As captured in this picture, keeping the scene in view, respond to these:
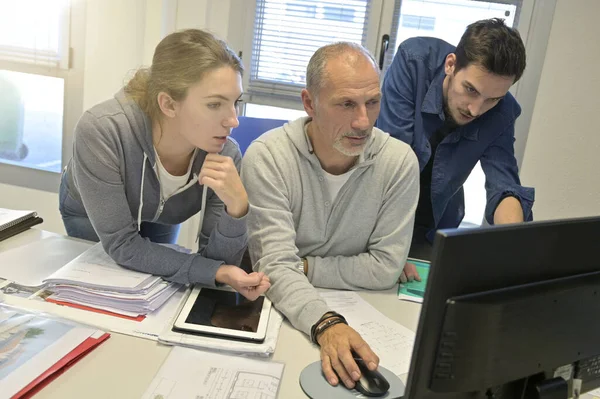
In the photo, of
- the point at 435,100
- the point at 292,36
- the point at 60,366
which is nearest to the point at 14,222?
the point at 60,366

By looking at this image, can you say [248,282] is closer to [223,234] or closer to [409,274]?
[223,234]

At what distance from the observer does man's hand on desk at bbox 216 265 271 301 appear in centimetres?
129

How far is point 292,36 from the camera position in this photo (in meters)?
2.84

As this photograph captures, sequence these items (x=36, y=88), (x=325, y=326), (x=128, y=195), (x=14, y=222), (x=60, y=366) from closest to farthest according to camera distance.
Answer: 1. (x=60, y=366)
2. (x=325, y=326)
3. (x=128, y=195)
4. (x=14, y=222)
5. (x=36, y=88)

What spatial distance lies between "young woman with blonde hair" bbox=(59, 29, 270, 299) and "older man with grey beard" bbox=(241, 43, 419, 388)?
0.09m

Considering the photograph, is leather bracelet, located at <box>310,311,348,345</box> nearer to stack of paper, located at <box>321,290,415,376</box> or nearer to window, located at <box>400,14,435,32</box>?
stack of paper, located at <box>321,290,415,376</box>

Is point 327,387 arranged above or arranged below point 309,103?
below

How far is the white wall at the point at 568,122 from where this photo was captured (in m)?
2.42

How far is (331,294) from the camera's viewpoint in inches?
→ 56.4

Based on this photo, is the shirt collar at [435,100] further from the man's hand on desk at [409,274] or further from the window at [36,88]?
the window at [36,88]

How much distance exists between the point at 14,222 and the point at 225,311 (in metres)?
0.78

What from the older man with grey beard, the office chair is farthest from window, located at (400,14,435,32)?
the older man with grey beard

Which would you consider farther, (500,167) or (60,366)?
(500,167)

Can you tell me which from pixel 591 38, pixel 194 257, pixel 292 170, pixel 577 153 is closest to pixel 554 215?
pixel 577 153
